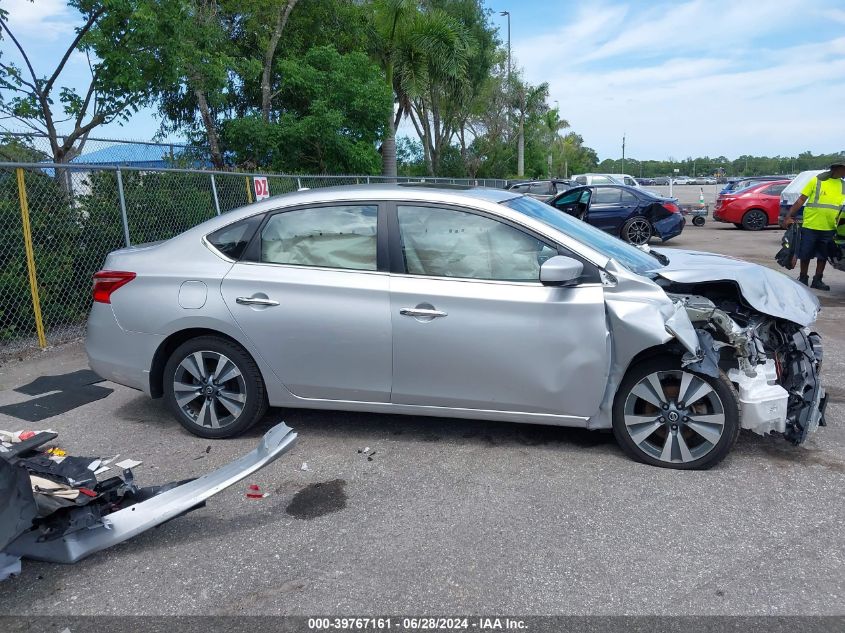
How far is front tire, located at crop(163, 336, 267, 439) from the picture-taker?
4602 millimetres

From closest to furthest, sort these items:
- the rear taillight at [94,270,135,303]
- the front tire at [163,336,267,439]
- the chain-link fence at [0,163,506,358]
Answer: the front tire at [163,336,267,439], the rear taillight at [94,270,135,303], the chain-link fence at [0,163,506,358]

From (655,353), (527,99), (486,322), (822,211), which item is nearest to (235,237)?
(486,322)

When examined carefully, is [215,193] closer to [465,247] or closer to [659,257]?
[465,247]

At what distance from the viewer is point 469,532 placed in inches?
137

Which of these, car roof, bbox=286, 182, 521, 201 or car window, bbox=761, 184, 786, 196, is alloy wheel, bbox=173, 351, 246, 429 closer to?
car roof, bbox=286, 182, 521, 201

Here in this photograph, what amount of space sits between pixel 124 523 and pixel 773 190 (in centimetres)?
2201

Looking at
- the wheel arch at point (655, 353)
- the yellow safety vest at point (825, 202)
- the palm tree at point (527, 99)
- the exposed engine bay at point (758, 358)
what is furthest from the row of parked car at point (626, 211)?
the palm tree at point (527, 99)

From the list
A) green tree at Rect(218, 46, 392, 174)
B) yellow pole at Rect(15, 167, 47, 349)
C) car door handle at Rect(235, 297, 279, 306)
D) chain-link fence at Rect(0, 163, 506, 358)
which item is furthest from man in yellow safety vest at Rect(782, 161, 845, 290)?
green tree at Rect(218, 46, 392, 174)

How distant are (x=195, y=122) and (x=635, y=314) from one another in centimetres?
1760

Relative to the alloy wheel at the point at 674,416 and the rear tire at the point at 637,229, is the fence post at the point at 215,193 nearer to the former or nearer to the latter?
the alloy wheel at the point at 674,416

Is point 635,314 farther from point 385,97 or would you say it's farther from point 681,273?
point 385,97

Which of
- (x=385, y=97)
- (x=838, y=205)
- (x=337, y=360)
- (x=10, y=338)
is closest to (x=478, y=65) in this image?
(x=385, y=97)

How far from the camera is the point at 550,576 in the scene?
310 cm

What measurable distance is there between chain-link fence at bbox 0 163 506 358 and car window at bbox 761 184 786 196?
1626 centimetres
